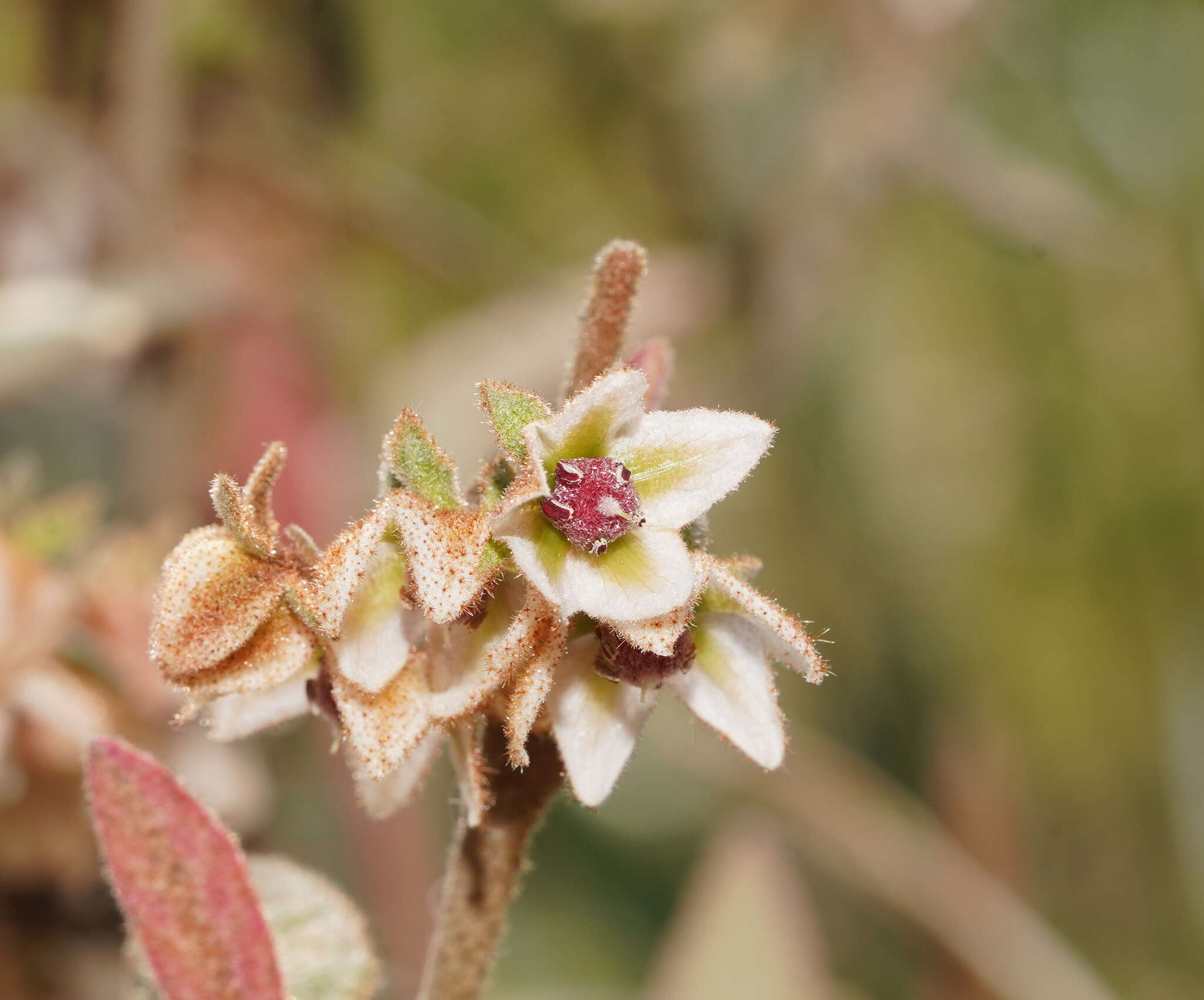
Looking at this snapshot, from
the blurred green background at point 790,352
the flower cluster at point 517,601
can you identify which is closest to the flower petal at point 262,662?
the flower cluster at point 517,601

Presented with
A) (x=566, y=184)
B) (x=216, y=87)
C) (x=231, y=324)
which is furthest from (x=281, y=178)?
(x=566, y=184)

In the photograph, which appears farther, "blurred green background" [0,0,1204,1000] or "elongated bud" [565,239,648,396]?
"blurred green background" [0,0,1204,1000]

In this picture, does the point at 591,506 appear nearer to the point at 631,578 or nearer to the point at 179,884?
the point at 631,578

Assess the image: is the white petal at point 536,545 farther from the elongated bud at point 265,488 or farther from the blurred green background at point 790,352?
the blurred green background at point 790,352

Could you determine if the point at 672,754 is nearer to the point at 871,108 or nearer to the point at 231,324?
the point at 231,324

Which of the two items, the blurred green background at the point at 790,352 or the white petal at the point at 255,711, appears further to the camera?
the blurred green background at the point at 790,352

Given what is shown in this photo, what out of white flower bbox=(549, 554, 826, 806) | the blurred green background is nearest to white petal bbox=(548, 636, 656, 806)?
white flower bbox=(549, 554, 826, 806)

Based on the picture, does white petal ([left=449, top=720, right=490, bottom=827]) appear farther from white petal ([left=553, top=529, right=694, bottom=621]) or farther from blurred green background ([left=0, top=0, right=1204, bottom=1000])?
blurred green background ([left=0, top=0, right=1204, bottom=1000])
